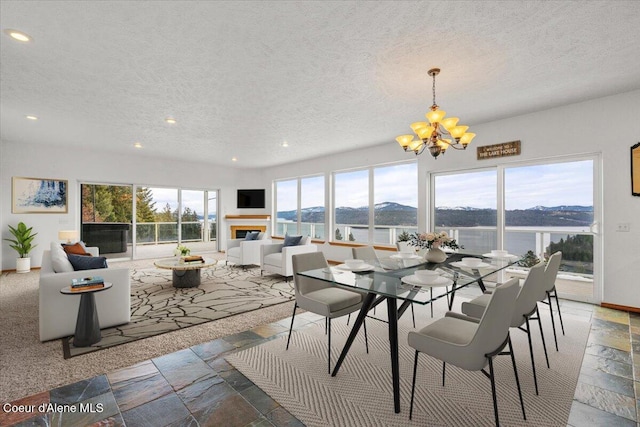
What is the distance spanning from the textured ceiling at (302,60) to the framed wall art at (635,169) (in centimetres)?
78

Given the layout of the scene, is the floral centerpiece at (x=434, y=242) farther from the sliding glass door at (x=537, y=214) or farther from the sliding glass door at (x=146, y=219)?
the sliding glass door at (x=146, y=219)

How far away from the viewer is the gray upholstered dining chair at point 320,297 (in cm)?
249

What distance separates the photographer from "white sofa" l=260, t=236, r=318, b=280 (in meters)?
5.24

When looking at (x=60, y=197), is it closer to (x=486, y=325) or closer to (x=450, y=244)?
(x=450, y=244)

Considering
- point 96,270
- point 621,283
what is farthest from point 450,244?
point 96,270

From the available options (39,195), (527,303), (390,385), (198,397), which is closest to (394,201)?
(527,303)

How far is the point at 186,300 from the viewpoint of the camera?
4.18 m

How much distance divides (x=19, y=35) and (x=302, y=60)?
2.28 m

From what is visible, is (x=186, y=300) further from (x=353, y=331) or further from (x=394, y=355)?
(x=394, y=355)

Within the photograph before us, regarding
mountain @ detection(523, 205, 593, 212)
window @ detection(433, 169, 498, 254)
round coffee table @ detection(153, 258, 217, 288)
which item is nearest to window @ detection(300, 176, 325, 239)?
window @ detection(433, 169, 498, 254)

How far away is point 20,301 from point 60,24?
3811 mm

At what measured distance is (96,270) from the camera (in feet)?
10.1

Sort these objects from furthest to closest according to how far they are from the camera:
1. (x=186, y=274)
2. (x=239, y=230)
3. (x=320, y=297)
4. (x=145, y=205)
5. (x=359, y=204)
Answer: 1. (x=239, y=230)
2. (x=145, y=205)
3. (x=359, y=204)
4. (x=186, y=274)
5. (x=320, y=297)

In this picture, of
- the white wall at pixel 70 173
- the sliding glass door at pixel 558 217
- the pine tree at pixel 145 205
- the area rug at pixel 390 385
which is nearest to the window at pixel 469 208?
the sliding glass door at pixel 558 217
